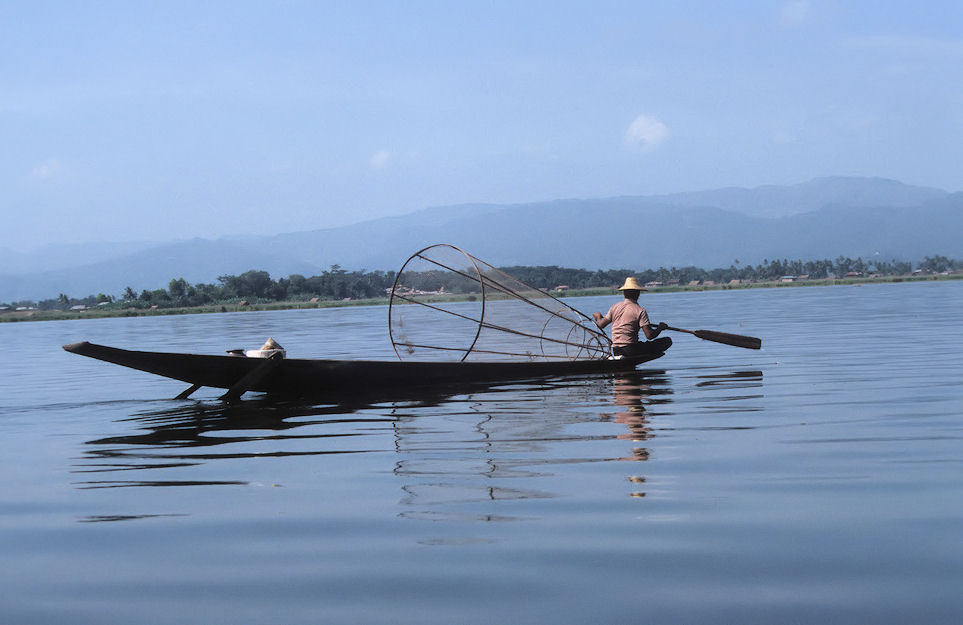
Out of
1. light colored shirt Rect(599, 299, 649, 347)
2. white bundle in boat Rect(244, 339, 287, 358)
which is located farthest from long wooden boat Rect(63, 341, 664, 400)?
light colored shirt Rect(599, 299, 649, 347)

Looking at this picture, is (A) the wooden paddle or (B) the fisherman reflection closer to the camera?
(B) the fisherman reflection

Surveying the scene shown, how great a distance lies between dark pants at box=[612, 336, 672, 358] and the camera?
17.3 m

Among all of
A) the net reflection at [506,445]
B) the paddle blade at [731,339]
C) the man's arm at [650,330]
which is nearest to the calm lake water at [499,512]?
the net reflection at [506,445]

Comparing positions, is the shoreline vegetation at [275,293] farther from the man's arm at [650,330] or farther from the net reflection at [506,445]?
the net reflection at [506,445]

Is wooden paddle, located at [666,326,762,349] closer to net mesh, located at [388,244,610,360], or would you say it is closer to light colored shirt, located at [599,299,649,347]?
light colored shirt, located at [599,299,649,347]

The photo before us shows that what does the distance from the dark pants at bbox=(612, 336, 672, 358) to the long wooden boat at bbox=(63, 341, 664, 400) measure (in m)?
0.84

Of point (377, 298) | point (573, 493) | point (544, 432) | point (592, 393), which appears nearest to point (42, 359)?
point (592, 393)

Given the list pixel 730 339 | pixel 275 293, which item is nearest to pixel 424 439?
pixel 730 339

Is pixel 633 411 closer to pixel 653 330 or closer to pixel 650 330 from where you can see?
pixel 650 330

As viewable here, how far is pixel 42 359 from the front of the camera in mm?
31234

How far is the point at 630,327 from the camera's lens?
17.3 meters

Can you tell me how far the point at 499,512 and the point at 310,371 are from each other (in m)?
7.97

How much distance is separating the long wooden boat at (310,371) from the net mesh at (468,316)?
78 centimetres

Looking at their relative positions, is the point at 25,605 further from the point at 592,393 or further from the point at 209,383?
the point at 592,393
